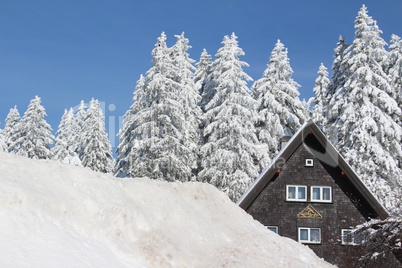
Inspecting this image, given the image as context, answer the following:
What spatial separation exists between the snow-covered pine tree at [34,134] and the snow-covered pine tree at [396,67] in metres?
33.1

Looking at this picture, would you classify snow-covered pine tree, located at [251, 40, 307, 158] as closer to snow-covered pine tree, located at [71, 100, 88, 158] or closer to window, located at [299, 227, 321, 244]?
window, located at [299, 227, 321, 244]

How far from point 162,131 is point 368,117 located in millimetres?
14157

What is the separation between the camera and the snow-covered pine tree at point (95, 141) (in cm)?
5259

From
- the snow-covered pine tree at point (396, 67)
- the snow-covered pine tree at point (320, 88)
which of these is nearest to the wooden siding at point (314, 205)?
the snow-covered pine tree at point (396, 67)

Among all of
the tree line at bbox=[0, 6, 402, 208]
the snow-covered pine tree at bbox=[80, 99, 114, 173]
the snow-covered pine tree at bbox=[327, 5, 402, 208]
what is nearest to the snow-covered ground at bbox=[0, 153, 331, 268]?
the tree line at bbox=[0, 6, 402, 208]

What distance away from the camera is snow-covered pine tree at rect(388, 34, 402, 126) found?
39438mm

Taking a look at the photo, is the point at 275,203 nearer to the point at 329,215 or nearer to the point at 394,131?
the point at 329,215

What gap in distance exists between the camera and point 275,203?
2719cm

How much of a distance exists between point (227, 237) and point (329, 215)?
1688cm

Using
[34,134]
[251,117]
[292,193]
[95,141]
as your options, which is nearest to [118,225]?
[292,193]

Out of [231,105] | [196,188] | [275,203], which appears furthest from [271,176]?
[196,188]

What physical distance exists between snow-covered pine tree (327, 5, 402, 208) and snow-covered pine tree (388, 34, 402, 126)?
4.15 meters

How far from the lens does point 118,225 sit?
31.5 feet

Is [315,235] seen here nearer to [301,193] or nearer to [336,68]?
[301,193]
